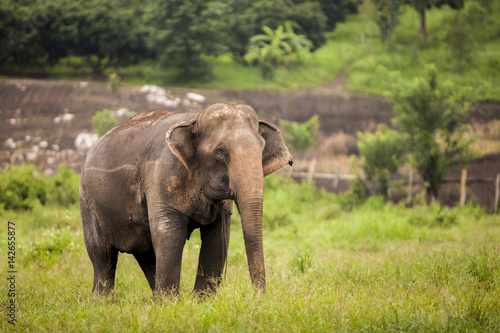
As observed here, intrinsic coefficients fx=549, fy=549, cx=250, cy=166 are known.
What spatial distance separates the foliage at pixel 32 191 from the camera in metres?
15.7

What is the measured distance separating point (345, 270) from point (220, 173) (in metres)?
2.24

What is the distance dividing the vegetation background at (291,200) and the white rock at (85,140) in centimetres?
194

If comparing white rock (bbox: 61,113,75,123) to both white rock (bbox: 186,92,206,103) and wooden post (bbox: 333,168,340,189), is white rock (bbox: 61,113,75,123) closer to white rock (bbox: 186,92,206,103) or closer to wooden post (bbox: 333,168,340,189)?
white rock (bbox: 186,92,206,103)

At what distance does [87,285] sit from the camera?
22.3 ft

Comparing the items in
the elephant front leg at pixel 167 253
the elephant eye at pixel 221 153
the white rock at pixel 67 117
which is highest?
the elephant eye at pixel 221 153

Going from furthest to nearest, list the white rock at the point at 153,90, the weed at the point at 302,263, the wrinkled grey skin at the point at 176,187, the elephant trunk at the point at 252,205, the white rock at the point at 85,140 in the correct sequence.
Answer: the white rock at the point at 153,90
the white rock at the point at 85,140
the weed at the point at 302,263
the wrinkled grey skin at the point at 176,187
the elephant trunk at the point at 252,205

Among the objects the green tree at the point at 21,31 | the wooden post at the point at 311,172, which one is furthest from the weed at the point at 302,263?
the green tree at the point at 21,31

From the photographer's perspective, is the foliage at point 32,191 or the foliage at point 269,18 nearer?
the foliage at point 32,191

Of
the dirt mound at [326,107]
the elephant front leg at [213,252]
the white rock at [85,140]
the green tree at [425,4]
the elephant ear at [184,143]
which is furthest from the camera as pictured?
the green tree at [425,4]

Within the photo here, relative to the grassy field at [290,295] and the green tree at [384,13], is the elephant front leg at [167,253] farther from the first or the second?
the green tree at [384,13]

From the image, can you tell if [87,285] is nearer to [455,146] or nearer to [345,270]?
[345,270]

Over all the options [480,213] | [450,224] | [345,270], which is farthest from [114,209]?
[480,213]

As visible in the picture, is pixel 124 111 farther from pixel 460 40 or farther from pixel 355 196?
pixel 460 40

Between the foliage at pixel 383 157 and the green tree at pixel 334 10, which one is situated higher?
the green tree at pixel 334 10
